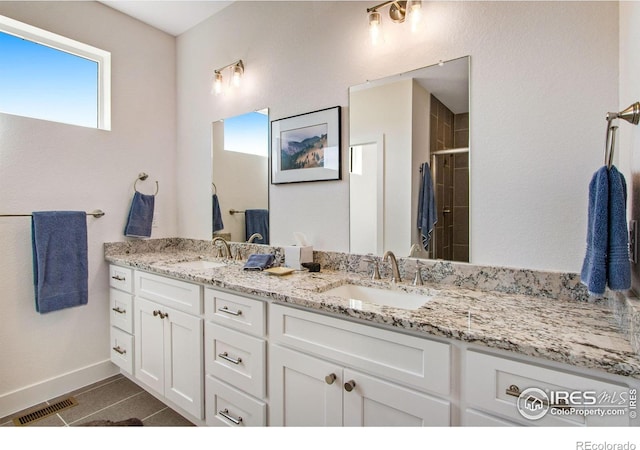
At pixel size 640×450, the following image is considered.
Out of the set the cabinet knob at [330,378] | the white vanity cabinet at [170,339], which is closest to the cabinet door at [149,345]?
the white vanity cabinet at [170,339]

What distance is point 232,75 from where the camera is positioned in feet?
7.73

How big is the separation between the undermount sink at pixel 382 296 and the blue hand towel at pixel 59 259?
5.91 feet

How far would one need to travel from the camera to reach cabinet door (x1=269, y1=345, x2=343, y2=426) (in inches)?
47.3

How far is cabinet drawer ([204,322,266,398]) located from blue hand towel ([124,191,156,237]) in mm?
1269

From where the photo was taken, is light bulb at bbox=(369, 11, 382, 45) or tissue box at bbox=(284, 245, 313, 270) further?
tissue box at bbox=(284, 245, 313, 270)

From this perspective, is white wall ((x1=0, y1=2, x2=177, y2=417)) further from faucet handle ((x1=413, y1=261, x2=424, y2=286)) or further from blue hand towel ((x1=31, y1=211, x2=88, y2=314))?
faucet handle ((x1=413, y1=261, x2=424, y2=286))

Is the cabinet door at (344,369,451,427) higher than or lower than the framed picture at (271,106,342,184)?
lower

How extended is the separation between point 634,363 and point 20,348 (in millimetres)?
2950

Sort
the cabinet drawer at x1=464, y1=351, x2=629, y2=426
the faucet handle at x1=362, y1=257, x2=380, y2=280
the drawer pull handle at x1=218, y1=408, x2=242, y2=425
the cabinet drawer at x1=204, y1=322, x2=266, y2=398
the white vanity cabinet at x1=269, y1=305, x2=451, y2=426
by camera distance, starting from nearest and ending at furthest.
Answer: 1. the cabinet drawer at x1=464, y1=351, x2=629, y2=426
2. the white vanity cabinet at x1=269, y1=305, x2=451, y2=426
3. the cabinet drawer at x1=204, y1=322, x2=266, y2=398
4. the drawer pull handle at x1=218, y1=408, x2=242, y2=425
5. the faucet handle at x1=362, y1=257, x2=380, y2=280

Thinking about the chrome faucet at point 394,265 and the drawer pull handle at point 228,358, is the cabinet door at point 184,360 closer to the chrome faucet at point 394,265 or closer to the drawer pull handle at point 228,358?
the drawer pull handle at point 228,358

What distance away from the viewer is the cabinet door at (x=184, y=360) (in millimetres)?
1698

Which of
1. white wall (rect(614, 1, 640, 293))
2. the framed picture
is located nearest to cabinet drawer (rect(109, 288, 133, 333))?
the framed picture

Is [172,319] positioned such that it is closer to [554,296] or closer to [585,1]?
[554,296]

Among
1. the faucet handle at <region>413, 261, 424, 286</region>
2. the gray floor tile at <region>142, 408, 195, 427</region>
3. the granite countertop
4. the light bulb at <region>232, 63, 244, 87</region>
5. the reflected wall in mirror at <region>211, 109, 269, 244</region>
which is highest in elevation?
the light bulb at <region>232, 63, 244, 87</region>
